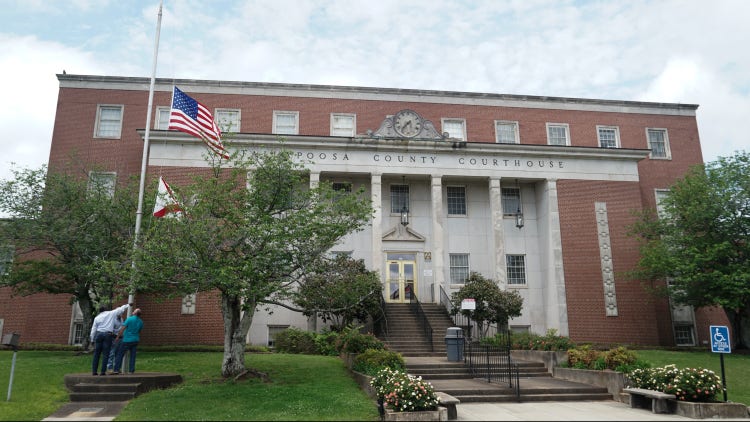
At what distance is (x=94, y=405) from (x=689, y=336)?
27.4 m

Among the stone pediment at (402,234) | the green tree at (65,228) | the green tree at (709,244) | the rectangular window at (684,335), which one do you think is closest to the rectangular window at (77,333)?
the green tree at (65,228)

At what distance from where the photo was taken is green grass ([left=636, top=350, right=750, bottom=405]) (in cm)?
1445

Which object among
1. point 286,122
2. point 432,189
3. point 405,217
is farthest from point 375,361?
point 286,122

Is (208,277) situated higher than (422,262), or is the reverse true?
(422,262)

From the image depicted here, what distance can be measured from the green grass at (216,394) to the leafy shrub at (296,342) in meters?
3.38

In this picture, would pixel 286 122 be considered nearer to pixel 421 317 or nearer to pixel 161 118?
pixel 161 118

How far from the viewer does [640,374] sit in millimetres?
13148

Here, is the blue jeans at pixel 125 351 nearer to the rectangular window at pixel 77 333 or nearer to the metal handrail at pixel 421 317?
the metal handrail at pixel 421 317

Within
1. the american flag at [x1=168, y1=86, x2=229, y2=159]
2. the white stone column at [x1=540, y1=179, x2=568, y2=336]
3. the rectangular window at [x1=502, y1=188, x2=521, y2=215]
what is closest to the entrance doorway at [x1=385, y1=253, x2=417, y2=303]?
the rectangular window at [x1=502, y1=188, x2=521, y2=215]

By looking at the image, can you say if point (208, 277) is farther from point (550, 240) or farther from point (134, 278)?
point (550, 240)

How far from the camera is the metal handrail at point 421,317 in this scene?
20.5m

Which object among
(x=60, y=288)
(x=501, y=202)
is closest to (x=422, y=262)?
(x=501, y=202)

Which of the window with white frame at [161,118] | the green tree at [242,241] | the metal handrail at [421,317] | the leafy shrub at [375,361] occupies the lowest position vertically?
the leafy shrub at [375,361]

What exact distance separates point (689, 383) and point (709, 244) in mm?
13081
